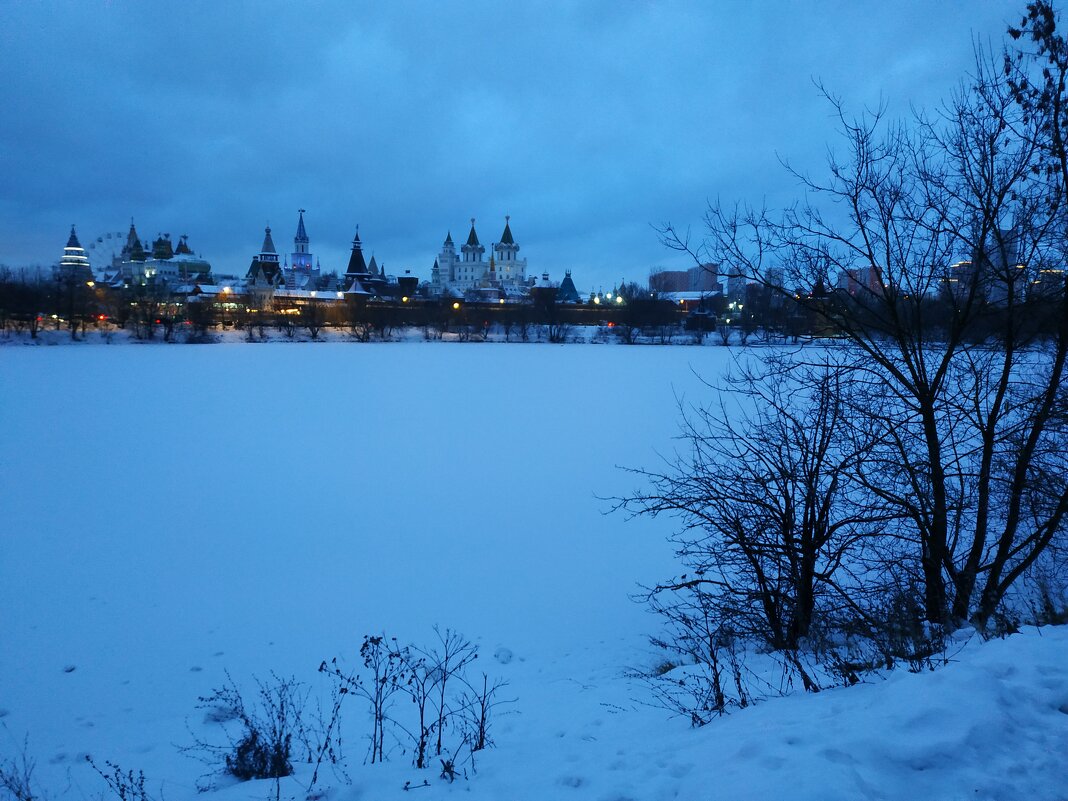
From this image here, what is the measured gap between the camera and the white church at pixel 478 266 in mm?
132875

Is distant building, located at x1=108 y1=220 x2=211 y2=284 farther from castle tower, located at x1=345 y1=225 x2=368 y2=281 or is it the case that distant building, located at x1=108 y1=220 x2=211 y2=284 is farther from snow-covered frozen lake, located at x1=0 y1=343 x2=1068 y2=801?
snow-covered frozen lake, located at x1=0 y1=343 x2=1068 y2=801

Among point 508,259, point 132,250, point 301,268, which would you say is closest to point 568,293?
point 508,259

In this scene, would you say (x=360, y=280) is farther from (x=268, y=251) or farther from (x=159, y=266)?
(x=159, y=266)

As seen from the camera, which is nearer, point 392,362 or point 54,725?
point 54,725

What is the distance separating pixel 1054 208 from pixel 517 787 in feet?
19.0

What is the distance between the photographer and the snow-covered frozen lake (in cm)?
311

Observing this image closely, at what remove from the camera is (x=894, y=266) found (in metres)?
5.89

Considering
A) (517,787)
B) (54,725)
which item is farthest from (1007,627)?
Answer: (54,725)

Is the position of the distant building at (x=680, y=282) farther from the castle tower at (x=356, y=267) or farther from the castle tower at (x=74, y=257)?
the castle tower at (x=74, y=257)

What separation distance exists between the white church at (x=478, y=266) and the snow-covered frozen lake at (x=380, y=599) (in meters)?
114

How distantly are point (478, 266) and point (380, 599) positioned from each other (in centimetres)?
13306

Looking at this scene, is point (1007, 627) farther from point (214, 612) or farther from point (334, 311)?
point (334, 311)

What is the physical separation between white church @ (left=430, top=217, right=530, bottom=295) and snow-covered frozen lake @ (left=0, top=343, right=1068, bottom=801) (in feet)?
375

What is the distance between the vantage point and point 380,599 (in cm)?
796
